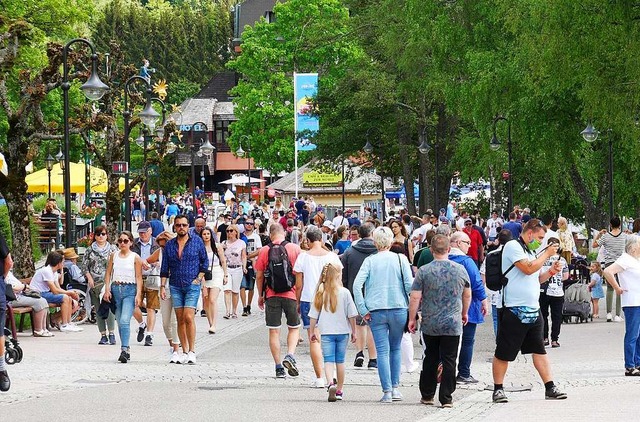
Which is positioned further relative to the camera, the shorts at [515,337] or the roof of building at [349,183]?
the roof of building at [349,183]

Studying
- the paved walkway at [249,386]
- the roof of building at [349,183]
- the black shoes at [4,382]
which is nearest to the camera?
the paved walkway at [249,386]

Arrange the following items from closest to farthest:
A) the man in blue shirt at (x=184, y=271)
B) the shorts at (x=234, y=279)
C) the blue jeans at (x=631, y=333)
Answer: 1. the blue jeans at (x=631, y=333)
2. the man in blue shirt at (x=184, y=271)
3. the shorts at (x=234, y=279)

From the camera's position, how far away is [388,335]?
14.0 metres

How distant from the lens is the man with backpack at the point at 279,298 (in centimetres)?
1631

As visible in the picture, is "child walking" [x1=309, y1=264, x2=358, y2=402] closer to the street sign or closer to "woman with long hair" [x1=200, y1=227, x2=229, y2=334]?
"woman with long hair" [x1=200, y1=227, x2=229, y2=334]

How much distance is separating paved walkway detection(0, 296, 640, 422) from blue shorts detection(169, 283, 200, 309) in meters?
0.80

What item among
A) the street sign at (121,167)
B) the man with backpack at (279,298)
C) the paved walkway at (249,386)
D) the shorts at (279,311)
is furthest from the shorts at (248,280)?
the shorts at (279,311)

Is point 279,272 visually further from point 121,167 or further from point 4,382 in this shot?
point 121,167

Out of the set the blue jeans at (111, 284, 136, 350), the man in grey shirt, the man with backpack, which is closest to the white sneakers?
the blue jeans at (111, 284, 136, 350)

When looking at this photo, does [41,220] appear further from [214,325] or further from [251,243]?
[214,325]

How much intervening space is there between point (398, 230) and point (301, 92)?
44748 millimetres

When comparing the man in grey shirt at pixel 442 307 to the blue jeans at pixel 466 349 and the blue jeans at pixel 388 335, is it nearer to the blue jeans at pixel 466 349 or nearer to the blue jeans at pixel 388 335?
the blue jeans at pixel 388 335

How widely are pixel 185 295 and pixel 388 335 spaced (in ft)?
14.2

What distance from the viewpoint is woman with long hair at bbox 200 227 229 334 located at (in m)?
22.0
